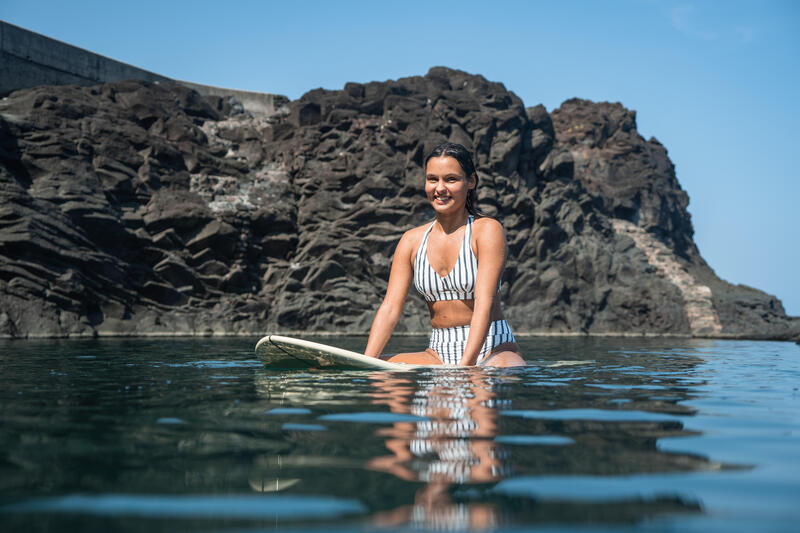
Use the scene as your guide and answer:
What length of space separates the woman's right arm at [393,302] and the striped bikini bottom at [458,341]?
0.41 metres

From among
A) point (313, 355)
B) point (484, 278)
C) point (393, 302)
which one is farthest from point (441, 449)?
point (393, 302)

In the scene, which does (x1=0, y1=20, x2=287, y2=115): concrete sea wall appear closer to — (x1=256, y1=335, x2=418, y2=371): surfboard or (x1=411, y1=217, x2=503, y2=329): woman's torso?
(x1=256, y1=335, x2=418, y2=371): surfboard

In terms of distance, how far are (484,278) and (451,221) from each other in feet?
2.18

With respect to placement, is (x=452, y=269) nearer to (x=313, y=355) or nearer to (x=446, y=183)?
(x=446, y=183)

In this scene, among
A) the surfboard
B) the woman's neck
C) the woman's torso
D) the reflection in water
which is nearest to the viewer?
the reflection in water

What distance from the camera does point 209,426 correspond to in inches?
99.5

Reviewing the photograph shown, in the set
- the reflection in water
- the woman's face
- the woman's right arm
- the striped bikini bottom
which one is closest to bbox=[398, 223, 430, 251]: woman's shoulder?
the woman's right arm

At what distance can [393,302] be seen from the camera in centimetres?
518

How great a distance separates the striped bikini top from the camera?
5.13m

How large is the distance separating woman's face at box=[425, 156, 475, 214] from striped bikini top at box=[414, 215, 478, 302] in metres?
0.23

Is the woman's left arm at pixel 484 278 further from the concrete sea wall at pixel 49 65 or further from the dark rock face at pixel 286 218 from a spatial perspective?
the concrete sea wall at pixel 49 65

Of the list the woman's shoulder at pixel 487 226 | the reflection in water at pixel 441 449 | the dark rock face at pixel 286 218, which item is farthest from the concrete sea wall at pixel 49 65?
the reflection in water at pixel 441 449

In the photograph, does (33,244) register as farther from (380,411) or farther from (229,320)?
(380,411)

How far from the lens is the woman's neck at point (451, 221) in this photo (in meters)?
5.29
